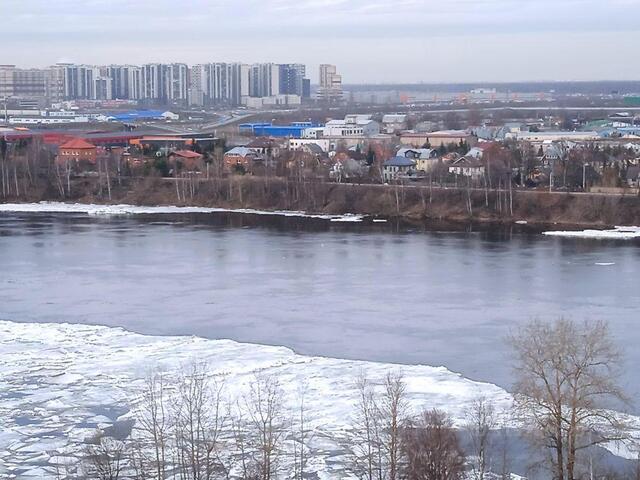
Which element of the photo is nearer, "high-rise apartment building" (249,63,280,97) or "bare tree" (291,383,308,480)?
"bare tree" (291,383,308,480)

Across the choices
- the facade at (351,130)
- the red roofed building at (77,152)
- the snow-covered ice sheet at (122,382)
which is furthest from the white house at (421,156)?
the snow-covered ice sheet at (122,382)

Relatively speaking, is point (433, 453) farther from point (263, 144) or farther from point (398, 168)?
point (263, 144)

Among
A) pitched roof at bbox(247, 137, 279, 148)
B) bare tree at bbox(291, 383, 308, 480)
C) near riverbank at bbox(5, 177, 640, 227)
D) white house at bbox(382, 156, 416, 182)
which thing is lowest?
bare tree at bbox(291, 383, 308, 480)

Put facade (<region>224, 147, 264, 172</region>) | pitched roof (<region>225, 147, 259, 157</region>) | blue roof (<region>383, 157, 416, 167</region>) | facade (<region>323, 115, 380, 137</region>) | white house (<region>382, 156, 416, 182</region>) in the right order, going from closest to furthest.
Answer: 1. white house (<region>382, 156, 416, 182</region>)
2. blue roof (<region>383, 157, 416, 167</region>)
3. facade (<region>224, 147, 264, 172</region>)
4. pitched roof (<region>225, 147, 259, 157</region>)
5. facade (<region>323, 115, 380, 137</region>)

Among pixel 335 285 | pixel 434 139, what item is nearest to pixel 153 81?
pixel 434 139

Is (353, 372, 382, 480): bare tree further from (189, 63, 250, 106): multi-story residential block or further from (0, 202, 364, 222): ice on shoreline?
(189, 63, 250, 106): multi-story residential block

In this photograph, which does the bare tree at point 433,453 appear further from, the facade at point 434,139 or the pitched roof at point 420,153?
the facade at point 434,139

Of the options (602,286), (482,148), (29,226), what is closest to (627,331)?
(602,286)

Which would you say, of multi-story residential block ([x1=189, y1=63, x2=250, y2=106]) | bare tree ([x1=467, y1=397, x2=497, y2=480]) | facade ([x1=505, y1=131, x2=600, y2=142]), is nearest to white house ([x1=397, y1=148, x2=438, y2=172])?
facade ([x1=505, y1=131, x2=600, y2=142])
